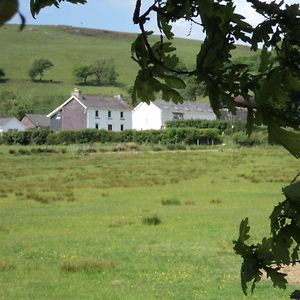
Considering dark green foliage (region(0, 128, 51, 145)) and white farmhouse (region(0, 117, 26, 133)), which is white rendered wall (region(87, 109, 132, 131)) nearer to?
dark green foliage (region(0, 128, 51, 145))

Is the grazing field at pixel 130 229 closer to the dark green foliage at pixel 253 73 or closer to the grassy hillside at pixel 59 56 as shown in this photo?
the dark green foliage at pixel 253 73

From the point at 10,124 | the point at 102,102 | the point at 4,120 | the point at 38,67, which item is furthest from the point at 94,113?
the point at 38,67

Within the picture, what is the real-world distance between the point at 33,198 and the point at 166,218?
9.19m

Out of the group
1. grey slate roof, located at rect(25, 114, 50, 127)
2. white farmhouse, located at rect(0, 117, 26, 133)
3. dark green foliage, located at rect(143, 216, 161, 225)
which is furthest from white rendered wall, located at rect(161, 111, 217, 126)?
dark green foliage, located at rect(143, 216, 161, 225)

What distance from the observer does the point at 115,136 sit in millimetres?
77188

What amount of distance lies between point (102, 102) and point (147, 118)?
25.1ft

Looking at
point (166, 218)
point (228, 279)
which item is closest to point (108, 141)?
point (166, 218)

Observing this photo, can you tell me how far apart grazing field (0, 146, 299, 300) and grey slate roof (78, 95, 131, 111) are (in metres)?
51.6

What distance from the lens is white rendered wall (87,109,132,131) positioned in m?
94.1

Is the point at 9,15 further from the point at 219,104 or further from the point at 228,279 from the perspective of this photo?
the point at 228,279

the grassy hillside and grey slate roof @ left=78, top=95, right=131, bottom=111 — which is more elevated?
the grassy hillside

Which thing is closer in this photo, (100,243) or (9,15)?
(9,15)

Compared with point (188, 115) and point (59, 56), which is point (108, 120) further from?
point (59, 56)

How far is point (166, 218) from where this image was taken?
2008 cm
